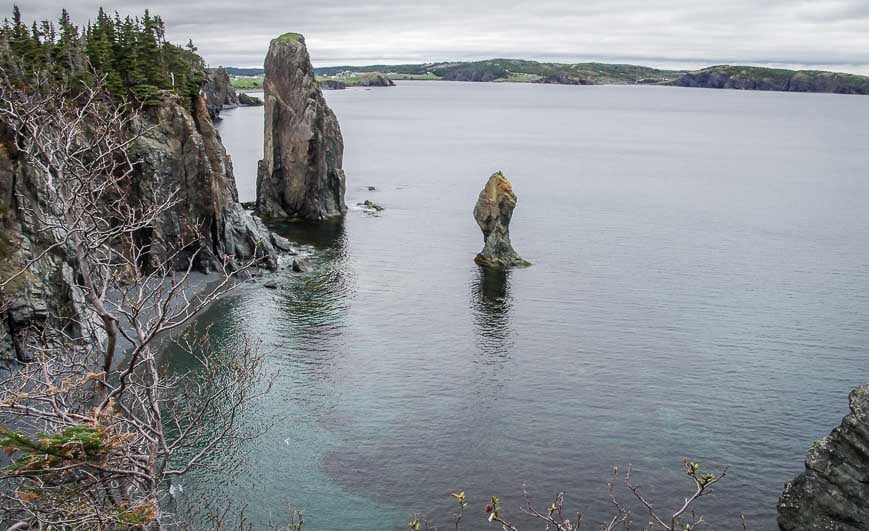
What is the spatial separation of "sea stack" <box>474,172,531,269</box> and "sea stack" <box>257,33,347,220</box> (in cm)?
3356

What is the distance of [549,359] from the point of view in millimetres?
59844

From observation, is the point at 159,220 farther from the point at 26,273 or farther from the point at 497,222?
the point at 497,222

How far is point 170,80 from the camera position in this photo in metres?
84.7

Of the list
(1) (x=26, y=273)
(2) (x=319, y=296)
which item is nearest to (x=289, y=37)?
(2) (x=319, y=296)

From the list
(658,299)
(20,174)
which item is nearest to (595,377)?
(658,299)

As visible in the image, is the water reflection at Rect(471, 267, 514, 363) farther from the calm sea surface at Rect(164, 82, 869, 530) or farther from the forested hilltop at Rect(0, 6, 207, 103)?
the forested hilltop at Rect(0, 6, 207, 103)

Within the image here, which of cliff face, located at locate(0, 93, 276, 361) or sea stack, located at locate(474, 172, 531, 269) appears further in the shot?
sea stack, located at locate(474, 172, 531, 269)

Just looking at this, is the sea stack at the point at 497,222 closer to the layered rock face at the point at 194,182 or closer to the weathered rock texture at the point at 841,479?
the layered rock face at the point at 194,182

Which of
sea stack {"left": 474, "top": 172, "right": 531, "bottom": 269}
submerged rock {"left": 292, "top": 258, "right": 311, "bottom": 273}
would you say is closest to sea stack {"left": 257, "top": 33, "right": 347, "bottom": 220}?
submerged rock {"left": 292, "top": 258, "right": 311, "bottom": 273}

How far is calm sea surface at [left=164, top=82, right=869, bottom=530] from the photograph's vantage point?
140ft

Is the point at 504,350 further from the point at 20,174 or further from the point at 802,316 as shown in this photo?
the point at 20,174

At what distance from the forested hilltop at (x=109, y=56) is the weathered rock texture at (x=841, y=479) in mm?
62974

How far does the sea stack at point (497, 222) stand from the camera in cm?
8562

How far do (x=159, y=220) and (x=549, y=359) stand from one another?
43.3 meters
